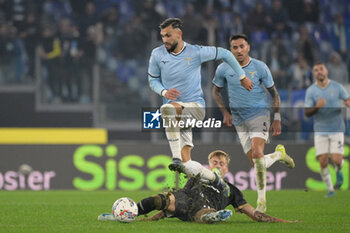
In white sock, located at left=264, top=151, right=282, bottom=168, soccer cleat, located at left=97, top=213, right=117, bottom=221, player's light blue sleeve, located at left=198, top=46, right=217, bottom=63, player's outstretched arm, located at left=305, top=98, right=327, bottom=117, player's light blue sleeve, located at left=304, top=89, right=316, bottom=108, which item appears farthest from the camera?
player's light blue sleeve, located at left=304, top=89, right=316, bottom=108

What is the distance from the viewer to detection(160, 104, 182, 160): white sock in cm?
812

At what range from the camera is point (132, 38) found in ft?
54.9

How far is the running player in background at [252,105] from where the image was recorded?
8.99 metres

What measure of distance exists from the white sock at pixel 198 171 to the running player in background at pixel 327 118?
207 inches

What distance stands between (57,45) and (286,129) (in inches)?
227

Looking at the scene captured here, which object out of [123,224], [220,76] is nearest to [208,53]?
[220,76]

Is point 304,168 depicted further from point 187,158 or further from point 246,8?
point 187,158

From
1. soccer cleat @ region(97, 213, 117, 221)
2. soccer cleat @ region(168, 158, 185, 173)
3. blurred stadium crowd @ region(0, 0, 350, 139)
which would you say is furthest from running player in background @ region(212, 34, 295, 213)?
blurred stadium crowd @ region(0, 0, 350, 139)

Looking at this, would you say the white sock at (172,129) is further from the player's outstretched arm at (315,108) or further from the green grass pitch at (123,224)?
the player's outstretched arm at (315,108)

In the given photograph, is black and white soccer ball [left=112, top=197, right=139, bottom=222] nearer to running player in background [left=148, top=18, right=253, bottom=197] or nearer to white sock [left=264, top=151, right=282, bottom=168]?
running player in background [left=148, top=18, right=253, bottom=197]

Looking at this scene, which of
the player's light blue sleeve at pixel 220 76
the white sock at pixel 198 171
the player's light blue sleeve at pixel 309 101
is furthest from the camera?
the player's light blue sleeve at pixel 309 101

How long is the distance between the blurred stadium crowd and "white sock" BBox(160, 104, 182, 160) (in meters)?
6.45

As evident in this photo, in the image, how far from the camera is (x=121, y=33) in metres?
17.0

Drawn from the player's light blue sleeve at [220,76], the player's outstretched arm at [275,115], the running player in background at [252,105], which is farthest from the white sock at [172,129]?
the player's outstretched arm at [275,115]
